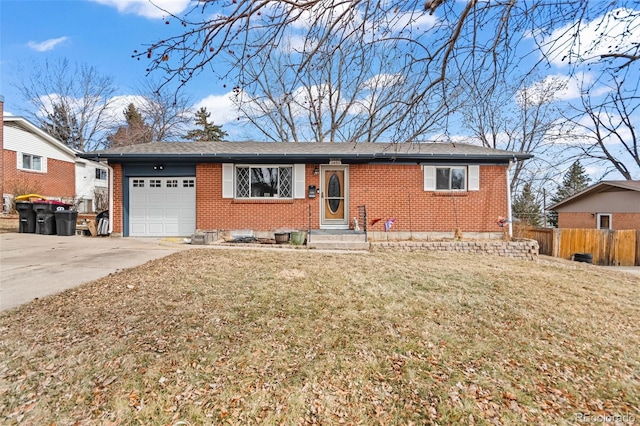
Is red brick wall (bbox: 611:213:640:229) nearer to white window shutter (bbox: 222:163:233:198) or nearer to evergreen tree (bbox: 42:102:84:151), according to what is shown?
white window shutter (bbox: 222:163:233:198)

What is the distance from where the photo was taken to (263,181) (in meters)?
10.8

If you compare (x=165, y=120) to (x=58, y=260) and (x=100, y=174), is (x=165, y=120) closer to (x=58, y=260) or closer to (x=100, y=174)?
(x=100, y=174)

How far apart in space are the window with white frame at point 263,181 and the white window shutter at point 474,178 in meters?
6.18

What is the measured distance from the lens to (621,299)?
528cm

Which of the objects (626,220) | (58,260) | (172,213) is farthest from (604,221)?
(58,260)

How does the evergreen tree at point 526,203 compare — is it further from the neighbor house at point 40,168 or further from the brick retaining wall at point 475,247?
the neighbor house at point 40,168

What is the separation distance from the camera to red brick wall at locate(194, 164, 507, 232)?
10555 millimetres

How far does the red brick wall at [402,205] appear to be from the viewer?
10.6 meters

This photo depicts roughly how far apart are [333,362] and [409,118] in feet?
9.92

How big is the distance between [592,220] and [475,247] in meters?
15.0

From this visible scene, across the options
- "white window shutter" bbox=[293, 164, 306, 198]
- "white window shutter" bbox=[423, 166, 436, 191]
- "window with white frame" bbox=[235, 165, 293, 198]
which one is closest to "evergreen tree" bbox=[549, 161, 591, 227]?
"white window shutter" bbox=[423, 166, 436, 191]

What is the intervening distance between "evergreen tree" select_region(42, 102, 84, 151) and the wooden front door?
26.6 meters

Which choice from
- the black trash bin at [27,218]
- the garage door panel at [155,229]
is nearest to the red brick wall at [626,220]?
the garage door panel at [155,229]

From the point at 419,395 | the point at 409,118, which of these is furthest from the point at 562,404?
the point at 409,118
